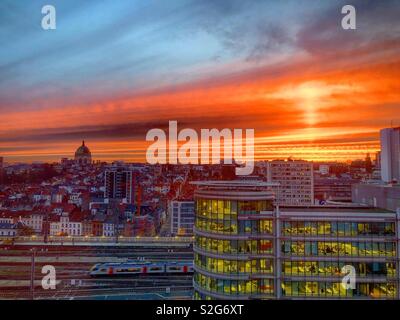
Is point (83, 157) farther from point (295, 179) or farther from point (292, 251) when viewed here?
point (295, 179)

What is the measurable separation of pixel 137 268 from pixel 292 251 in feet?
15.4

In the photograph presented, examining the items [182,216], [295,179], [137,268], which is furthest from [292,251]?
[295,179]

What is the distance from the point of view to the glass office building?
143 inches

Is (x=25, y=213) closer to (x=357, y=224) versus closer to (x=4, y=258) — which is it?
(x=4, y=258)

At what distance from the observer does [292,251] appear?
3.81 m

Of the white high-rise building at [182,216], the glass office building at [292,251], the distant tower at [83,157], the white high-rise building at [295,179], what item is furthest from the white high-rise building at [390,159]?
the white high-rise building at [295,179]

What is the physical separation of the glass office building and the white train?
3667mm

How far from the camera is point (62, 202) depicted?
10656mm

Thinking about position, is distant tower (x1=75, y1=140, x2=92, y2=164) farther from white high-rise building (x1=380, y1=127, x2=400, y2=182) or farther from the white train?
white high-rise building (x1=380, y1=127, x2=400, y2=182)

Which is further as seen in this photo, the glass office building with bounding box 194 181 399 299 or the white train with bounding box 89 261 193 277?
the white train with bounding box 89 261 193 277

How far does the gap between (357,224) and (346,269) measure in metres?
0.53

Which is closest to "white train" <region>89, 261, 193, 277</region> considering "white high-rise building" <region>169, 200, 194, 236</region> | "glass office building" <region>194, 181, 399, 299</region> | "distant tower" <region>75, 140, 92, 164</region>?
"distant tower" <region>75, 140, 92, 164</region>

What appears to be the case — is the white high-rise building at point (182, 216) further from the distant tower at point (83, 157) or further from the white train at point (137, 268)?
the distant tower at point (83, 157)
